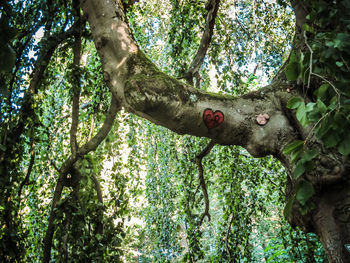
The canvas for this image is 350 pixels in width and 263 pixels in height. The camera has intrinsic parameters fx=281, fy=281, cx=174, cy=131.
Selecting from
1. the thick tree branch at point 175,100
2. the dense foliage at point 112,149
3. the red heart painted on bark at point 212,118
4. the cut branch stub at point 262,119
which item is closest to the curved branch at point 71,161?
the dense foliage at point 112,149

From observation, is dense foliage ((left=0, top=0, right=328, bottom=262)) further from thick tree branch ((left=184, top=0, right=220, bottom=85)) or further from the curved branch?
thick tree branch ((left=184, top=0, right=220, bottom=85))

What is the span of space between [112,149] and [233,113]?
1.65m

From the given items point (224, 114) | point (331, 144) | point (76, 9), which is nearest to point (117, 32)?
point (224, 114)

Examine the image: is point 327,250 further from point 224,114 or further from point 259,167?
point 259,167

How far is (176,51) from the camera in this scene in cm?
291

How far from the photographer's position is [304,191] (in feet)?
2.58

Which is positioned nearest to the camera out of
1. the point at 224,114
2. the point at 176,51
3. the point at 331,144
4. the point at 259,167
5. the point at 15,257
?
the point at 331,144

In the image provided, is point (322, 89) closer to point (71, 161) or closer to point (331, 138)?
point (331, 138)

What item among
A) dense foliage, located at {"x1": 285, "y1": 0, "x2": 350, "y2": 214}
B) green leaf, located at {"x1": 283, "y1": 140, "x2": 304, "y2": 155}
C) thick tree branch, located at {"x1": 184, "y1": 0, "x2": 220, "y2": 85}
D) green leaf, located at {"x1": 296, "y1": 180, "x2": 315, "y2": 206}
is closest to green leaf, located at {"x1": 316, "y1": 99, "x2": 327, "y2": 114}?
dense foliage, located at {"x1": 285, "y1": 0, "x2": 350, "y2": 214}

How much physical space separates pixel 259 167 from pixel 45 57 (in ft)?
8.17

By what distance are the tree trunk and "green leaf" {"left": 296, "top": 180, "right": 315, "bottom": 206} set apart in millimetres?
560

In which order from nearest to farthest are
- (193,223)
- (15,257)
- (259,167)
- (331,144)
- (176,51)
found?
1. (331,144)
2. (15,257)
3. (193,223)
4. (176,51)
5. (259,167)

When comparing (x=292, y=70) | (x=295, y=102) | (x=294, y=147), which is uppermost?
(x=292, y=70)

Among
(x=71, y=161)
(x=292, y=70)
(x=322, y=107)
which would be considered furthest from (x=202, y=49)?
(x=322, y=107)
